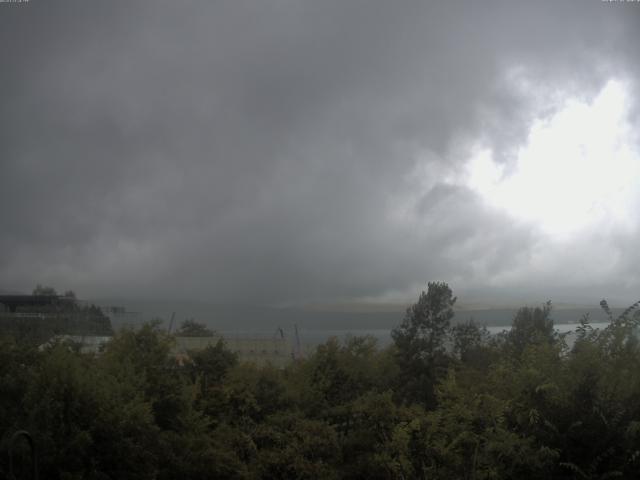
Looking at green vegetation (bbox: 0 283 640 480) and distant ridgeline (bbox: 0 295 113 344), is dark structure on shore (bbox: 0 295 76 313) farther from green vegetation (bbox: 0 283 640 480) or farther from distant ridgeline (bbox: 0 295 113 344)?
green vegetation (bbox: 0 283 640 480)

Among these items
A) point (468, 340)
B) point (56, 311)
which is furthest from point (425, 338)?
point (56, 311)

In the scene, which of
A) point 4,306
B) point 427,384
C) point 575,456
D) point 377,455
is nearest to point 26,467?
point 377,455

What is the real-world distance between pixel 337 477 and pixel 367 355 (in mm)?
9691

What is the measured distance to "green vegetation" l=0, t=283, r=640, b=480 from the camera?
366 inches

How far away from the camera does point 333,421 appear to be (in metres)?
17.2

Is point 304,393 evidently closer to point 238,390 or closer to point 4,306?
point 238,390

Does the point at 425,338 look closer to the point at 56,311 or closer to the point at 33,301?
the point at 56,311

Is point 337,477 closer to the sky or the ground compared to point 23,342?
closer to the ground

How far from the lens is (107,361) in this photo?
1534 cm

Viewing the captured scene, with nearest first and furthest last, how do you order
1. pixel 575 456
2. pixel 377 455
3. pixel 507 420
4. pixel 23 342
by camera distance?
pixel 575 456, pixel 507 420, pixel 377 455, pixel 23 342

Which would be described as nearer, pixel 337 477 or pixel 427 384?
pixel 337 477

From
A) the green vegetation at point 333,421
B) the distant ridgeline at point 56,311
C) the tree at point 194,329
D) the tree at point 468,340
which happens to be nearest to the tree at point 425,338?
the tree at point 468,340

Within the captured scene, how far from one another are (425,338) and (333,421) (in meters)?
20.7

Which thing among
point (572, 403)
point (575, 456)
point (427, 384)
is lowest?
point (427, 384)
